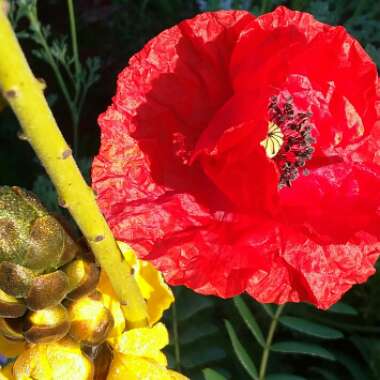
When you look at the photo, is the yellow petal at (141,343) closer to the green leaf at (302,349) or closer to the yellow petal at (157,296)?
the yellow petal at (157,296)

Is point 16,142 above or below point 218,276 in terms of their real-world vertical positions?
below

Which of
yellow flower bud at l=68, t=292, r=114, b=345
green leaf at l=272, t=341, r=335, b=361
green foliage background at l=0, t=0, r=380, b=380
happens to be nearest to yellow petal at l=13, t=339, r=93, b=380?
yellow flower bud at l=68, t=292, r=114, b=345

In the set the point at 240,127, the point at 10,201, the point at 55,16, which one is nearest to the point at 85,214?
the point at 10,201

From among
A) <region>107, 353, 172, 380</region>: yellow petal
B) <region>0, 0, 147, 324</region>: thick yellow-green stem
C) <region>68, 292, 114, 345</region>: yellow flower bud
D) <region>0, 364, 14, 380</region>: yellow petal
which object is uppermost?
<region>0, 0, 147, 324</region>: thick yellow-green stem

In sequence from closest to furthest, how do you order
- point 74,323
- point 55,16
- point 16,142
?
point 74,323
point 16,142
point 55,16

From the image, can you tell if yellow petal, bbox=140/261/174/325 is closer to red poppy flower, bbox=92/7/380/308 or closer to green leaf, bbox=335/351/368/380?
red poppy flower, bbox=92/7/380/308

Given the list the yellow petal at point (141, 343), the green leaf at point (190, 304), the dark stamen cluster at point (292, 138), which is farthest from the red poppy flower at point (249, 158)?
the green leaf at point (190, 304)

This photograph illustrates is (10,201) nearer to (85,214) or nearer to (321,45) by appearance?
(85,214)
